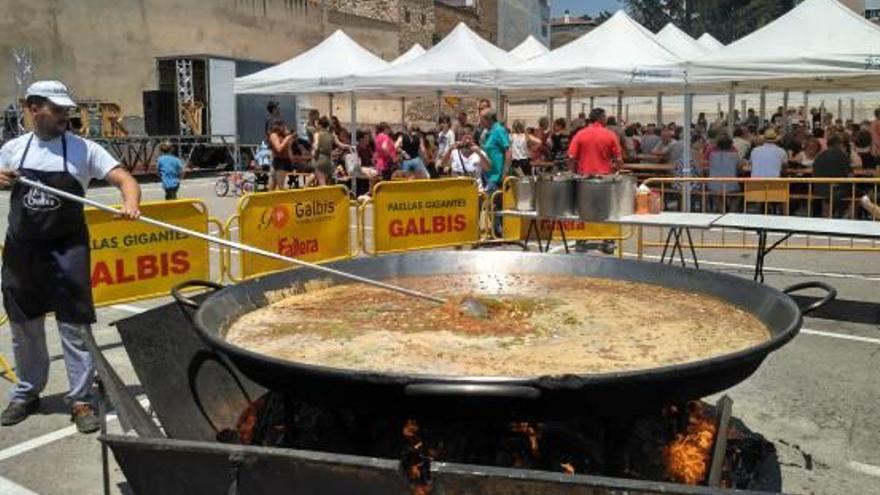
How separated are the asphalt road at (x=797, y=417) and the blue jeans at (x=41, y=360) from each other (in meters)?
0.21

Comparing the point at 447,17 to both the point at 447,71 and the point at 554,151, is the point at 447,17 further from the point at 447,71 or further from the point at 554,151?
the point at 447,71


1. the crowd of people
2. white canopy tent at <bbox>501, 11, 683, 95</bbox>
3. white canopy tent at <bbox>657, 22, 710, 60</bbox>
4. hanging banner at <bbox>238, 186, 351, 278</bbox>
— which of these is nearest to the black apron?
hanging banner at <bbox>238, 186, 351, 278</bbox>

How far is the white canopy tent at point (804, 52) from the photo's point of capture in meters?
11.9

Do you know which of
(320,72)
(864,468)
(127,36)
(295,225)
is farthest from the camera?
(127,36)

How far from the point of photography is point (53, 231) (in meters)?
4.79

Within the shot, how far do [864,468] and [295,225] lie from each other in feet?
19.0

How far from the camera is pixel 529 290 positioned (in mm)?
4457

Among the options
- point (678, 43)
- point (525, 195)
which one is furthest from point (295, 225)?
point (678, 43)

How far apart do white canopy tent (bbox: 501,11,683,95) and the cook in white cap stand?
10.5m

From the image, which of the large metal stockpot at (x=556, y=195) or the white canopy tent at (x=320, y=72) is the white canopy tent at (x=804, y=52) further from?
the white canopy tent at (x=320, y=72)

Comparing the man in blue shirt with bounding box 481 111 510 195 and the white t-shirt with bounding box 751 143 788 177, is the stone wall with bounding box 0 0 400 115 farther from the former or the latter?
the white t-shirt with bounding box 751 143 788 177

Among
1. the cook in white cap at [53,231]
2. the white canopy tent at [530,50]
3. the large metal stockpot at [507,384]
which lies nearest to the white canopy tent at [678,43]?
the white canopy tent at [530,50]

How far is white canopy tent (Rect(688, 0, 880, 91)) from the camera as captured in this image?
39.2ft

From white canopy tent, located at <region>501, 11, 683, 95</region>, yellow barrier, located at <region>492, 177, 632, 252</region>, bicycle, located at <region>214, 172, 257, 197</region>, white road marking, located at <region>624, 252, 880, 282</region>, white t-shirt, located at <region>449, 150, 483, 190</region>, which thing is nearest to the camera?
white road marking, located at <region>624, 252, 880, 282</region>
